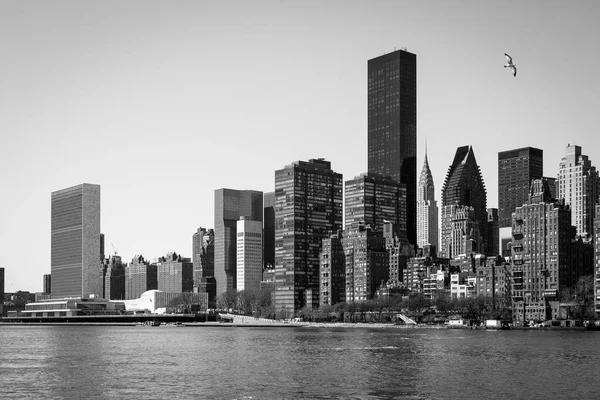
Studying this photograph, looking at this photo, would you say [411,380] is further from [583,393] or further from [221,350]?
[221,350]

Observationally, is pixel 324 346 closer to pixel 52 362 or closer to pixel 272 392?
pixel 52 362

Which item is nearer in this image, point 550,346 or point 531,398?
point 531,398

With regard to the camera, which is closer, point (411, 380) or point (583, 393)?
point (583, 393)

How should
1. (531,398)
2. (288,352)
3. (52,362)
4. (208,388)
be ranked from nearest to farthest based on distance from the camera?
(531,398)
(208,388)
(52,362)
(288,352)

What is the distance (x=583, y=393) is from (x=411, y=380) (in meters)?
21.4

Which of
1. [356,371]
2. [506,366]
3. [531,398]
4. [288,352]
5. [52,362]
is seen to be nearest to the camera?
[531,398]

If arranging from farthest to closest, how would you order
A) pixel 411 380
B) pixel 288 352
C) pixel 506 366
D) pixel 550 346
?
pixel 550 346 < pixel 288 352 < pixel 506 366 < pixel 411 380

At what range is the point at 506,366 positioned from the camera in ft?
458

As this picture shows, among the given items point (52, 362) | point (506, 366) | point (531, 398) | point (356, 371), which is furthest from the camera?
point (52, 362)

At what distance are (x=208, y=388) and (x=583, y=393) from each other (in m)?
42.0

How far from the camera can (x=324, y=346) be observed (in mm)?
194250

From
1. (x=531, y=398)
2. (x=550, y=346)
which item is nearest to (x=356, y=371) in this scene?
(x=531, y=398)

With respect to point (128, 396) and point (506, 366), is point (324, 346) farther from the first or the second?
point (128, 396)

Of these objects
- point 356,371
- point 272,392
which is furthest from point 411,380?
point 272,392
